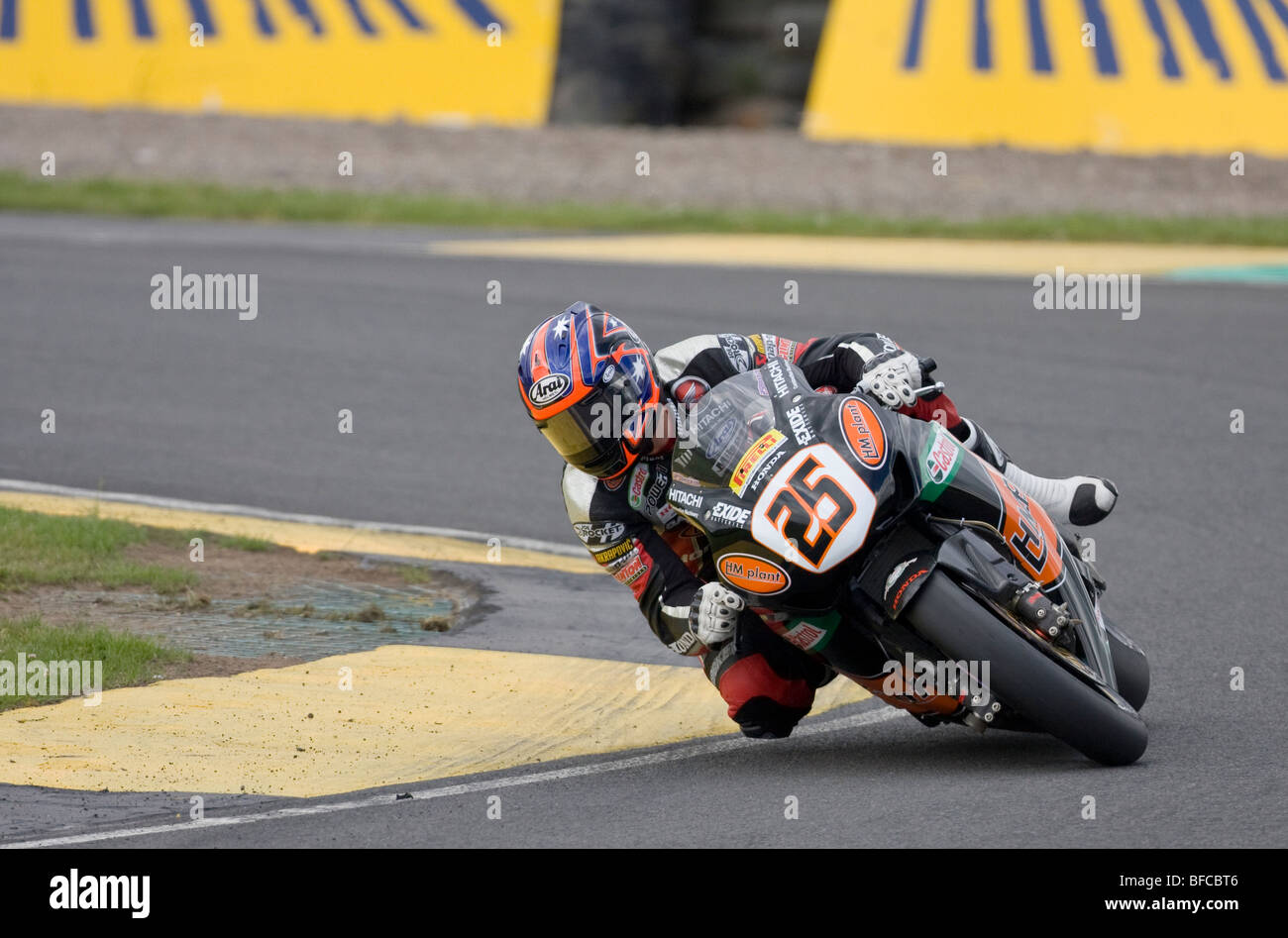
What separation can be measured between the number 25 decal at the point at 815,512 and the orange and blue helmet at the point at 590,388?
592 millimetres

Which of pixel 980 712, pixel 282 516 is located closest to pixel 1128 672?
pixel 980 712

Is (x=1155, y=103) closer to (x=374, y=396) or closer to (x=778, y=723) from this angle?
(x=374, y=396)

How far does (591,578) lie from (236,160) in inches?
572

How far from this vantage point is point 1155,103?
18453mm

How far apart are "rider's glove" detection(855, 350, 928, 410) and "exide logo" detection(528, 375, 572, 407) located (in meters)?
0.88

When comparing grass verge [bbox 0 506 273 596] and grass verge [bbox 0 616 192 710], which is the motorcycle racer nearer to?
grass verge [bbox 0 616 192 710]

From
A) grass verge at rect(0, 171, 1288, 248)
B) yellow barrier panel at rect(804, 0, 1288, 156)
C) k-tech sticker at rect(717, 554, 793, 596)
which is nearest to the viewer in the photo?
k-tech sticker at rect(717, 554, 793, 596)

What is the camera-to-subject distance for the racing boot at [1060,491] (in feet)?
18.7

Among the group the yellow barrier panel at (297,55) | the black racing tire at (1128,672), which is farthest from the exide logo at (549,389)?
the yellow barrier panel at (297,55)

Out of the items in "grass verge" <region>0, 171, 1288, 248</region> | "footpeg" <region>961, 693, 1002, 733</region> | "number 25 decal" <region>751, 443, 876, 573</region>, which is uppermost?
"grass verge" <region>0, 171, 1288, 248</region>

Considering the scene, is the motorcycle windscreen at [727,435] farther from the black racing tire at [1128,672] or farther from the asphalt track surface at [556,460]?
the black racing tire at [1128,672]

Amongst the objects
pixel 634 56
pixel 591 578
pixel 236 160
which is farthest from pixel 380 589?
pixel 634 56

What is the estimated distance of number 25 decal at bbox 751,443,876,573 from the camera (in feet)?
15.3

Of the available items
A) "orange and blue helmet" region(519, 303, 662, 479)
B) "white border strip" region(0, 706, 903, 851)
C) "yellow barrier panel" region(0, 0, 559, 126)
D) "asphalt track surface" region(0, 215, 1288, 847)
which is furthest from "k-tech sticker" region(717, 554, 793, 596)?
"yellow barrier panel" region(0, 0, 559, 126)
